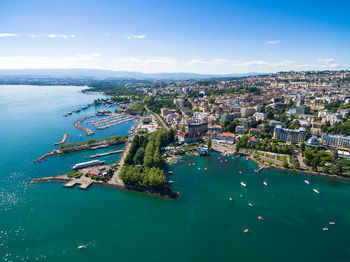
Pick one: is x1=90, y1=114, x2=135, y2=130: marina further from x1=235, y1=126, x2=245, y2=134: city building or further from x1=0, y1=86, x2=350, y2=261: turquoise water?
x1=235, y1=126, x2=245, y2=134: city building

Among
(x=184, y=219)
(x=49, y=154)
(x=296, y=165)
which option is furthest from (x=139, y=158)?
(x=296, y=165)

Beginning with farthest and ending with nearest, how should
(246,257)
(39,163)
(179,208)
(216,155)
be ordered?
(216,155) < (39,163) < (179,208) < (246,257)

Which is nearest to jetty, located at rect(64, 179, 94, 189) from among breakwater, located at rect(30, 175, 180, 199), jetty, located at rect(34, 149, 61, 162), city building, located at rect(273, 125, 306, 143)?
breakwater, located at rect(30, 175, 180, 199)

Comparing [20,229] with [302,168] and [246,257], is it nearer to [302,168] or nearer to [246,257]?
[246,257]

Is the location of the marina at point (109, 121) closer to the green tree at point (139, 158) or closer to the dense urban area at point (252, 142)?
the dense urban area at point (252, 142)

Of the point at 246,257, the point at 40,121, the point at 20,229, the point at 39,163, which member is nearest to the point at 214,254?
the point at 246,257

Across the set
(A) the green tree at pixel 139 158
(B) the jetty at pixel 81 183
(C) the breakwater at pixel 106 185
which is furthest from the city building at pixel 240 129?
(B) the jetty at pixel 81 183

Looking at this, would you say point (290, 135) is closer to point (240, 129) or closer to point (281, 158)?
point (281, 158)

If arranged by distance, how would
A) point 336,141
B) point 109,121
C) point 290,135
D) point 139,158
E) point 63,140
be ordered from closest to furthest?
point 139,158
point 336,141
point 290,135
point 63,140
point 109,121
